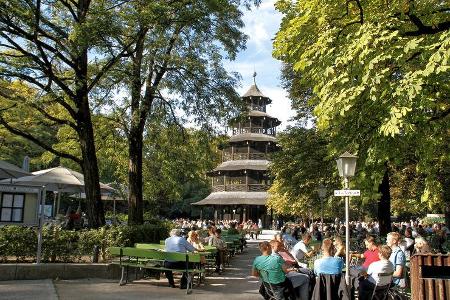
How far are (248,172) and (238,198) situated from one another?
343cm

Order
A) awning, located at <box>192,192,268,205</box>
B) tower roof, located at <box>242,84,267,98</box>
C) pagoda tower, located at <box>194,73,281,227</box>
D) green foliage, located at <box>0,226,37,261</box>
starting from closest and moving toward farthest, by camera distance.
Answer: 1. green foliage, located at <box>0,226,37,261</box>
2. awning, located at <box>192,192,268,205</box>
3. pagoda tower, located at <box>194,73,281,227</box>
4. tower roof, located at <box>242,84,267,98</box>

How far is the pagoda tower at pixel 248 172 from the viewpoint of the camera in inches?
1901

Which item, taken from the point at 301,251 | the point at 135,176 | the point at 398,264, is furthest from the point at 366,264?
the point at 135,176

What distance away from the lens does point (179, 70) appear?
17.8 m

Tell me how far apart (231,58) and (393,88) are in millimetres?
10218

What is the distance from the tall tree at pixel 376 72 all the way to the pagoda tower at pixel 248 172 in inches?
1380

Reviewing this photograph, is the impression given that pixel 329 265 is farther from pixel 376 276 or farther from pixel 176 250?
pixel 176 250

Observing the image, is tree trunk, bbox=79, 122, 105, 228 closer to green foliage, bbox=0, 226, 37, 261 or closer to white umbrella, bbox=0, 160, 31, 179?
white umbrella, bbox=0, 160, 31, 179

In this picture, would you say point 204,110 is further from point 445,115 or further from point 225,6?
point 445,115

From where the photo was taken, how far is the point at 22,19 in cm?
1255

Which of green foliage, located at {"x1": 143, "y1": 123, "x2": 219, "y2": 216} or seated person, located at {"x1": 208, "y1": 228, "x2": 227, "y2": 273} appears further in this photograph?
green foliage, located at {"x1": 143, "y1": 123, "x2": 219, "y2": 216}

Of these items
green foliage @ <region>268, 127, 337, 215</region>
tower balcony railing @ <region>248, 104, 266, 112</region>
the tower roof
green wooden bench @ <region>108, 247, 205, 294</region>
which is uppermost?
the tower roof

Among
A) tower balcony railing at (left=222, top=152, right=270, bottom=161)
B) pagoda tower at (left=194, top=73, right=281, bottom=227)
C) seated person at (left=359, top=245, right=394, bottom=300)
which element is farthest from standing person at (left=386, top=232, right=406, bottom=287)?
tower balcony railing at (left=222, top=152, right=270, bottom=161)

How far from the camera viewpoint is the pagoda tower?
48.3 m
